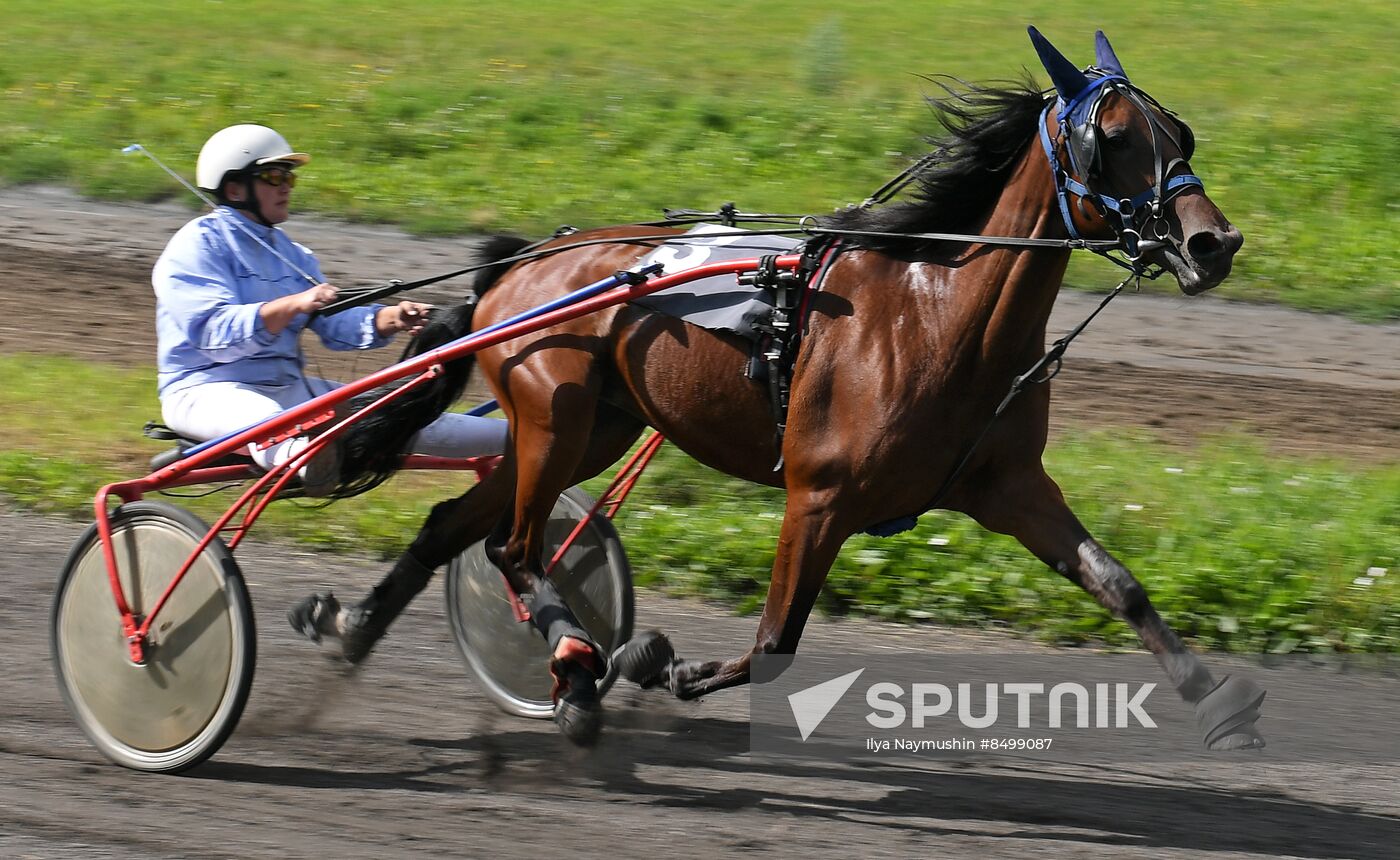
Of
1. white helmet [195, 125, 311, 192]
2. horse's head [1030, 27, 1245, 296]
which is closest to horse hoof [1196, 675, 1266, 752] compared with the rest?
horse's head [1030, 27, 1245, 296]

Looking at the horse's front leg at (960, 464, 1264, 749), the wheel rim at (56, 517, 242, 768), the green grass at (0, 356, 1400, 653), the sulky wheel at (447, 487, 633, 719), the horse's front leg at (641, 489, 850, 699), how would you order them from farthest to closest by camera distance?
1. the green grass at (0, 356, 1400, 653)
2. the sulky wheel at (447, 487, 633, 719)
3. the wheel rim at (56, 517, 242, 768)
4. the horse's front leg at (641, 489, 850, 699)
5. the horse's front leg at (960, 464, 1264, 749)

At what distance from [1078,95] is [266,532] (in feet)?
13.2

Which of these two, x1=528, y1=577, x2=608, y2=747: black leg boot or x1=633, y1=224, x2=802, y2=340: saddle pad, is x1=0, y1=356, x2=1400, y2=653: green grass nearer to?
x1=528, y1=577, x2=608, y2=747: black leg boot

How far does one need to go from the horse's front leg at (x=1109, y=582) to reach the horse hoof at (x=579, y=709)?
1104 mm

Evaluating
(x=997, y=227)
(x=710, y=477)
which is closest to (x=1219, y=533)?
(x=710, y=477)

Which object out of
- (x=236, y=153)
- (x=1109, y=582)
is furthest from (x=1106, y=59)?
(x=236, y=153)

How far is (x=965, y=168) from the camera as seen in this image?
4.30 metres

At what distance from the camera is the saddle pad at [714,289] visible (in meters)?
4.46

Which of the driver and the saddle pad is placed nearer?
the saddle pad

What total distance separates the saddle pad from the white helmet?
→ 117 cm

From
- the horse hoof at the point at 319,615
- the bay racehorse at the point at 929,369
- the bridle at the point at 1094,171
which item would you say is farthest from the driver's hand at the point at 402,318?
the bridle at the point at 1094,171

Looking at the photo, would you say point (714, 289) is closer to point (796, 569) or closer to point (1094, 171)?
point (796, 569)

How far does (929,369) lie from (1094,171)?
0.61m

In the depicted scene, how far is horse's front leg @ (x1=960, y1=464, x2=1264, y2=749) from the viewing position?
398 centimetres
